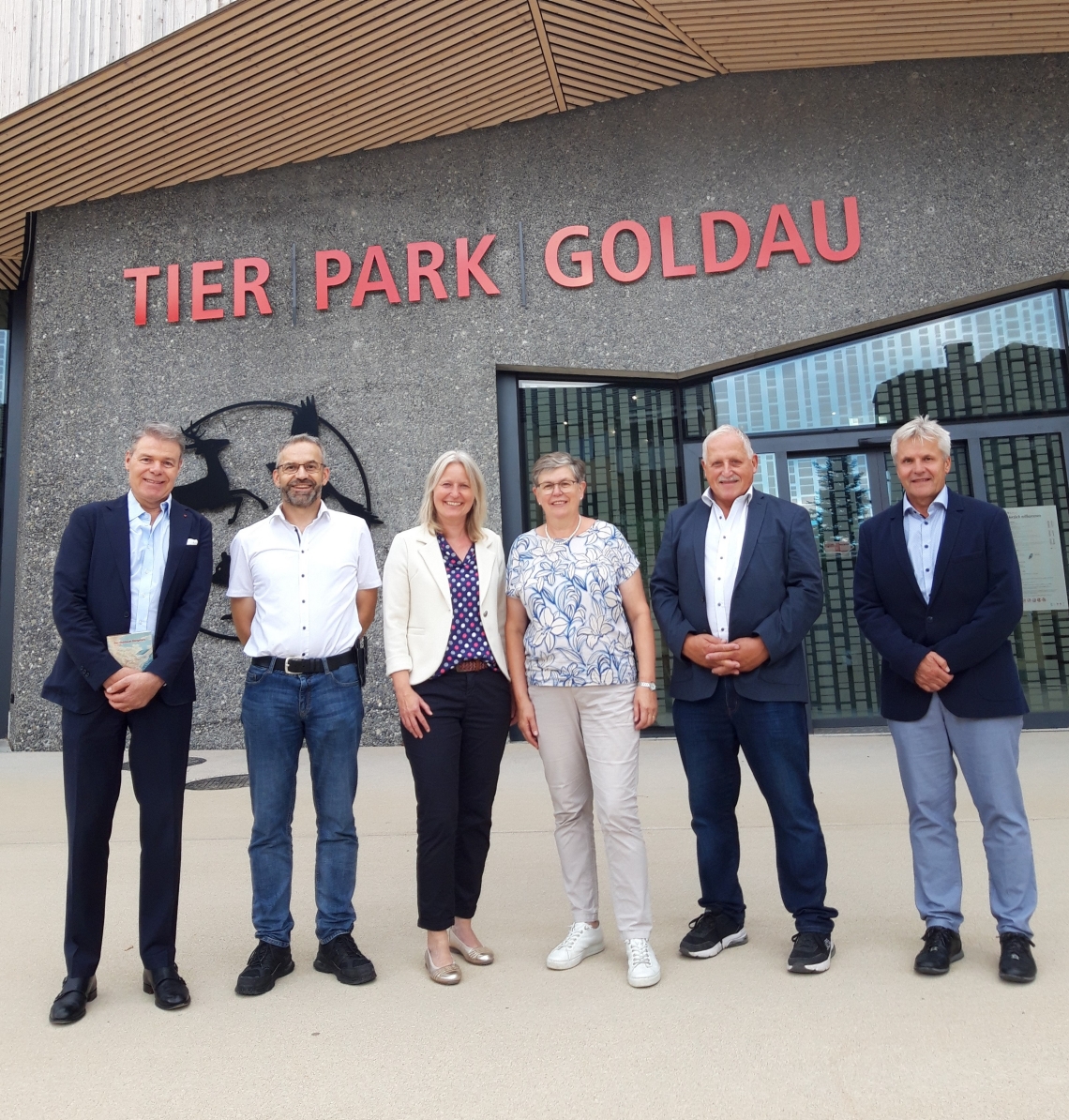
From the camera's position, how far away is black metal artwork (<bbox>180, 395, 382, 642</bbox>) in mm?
7176

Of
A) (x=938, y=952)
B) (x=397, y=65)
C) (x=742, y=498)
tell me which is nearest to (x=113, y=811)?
(x=742, y=498)

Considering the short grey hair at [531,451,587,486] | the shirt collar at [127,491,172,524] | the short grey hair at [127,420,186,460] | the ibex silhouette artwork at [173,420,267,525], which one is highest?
the ibex silhouette artwork at [173,420,267,525]

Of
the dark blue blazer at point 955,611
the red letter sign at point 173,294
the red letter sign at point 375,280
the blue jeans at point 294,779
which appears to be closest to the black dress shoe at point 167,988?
the blue jeans at point 294,779

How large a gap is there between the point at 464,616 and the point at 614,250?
203 inches

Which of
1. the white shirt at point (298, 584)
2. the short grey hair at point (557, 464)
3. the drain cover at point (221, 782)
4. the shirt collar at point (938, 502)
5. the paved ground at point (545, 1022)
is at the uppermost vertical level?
the short grey hair at point (557, 464)

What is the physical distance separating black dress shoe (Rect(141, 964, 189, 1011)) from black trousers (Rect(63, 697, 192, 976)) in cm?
2

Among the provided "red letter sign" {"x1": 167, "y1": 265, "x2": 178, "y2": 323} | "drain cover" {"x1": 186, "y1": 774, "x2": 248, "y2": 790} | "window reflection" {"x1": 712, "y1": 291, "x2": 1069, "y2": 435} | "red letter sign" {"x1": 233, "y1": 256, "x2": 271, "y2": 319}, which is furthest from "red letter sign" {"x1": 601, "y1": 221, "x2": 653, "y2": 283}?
"drain cover" {"x1": 186, "y1": 774, "x2": 248, "y2": 790}

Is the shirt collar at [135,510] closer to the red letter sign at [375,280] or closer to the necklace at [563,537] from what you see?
the necklace at [563,537]

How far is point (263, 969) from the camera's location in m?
2.56

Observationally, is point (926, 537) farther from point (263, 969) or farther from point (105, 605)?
point (105, 605)

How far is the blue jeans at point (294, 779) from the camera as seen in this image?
106 inches

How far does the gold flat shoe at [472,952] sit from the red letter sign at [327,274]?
570 cm

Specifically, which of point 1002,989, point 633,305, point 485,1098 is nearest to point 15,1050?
point 485,1098

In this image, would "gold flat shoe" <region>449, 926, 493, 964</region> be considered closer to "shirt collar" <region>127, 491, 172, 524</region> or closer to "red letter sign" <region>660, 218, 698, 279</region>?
"shirt collar" <region>127, 491, 172, 524</region>
